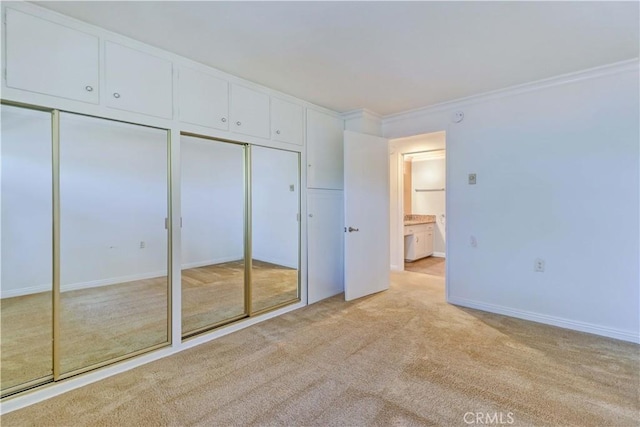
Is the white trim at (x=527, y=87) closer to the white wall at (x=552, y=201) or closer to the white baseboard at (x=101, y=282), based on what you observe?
the white wall at (x=552, y=201)

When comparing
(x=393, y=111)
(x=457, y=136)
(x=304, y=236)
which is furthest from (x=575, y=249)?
(x=304, y=236)

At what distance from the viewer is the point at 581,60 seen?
8.23ft

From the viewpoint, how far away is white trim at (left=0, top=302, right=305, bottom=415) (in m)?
1.78

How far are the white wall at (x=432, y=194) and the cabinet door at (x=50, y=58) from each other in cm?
624

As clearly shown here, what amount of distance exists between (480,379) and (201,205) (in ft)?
10.2

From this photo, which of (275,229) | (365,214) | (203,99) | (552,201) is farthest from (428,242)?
(203,99)

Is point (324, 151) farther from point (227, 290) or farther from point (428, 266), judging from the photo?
point (428, 266)

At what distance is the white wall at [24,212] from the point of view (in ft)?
8.52

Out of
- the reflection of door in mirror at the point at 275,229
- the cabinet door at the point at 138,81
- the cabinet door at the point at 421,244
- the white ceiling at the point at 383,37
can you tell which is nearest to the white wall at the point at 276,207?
the reflection of door in mirror at the point at 275,229

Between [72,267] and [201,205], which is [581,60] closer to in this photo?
[201,205]

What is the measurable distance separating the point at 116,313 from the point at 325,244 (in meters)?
2.37

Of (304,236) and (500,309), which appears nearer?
(500,309)

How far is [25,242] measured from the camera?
2.98 metres

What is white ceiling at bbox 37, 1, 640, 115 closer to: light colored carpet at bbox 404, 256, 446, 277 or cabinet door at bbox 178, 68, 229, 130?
cabinet door at bbox 178, 68, 229, 130
